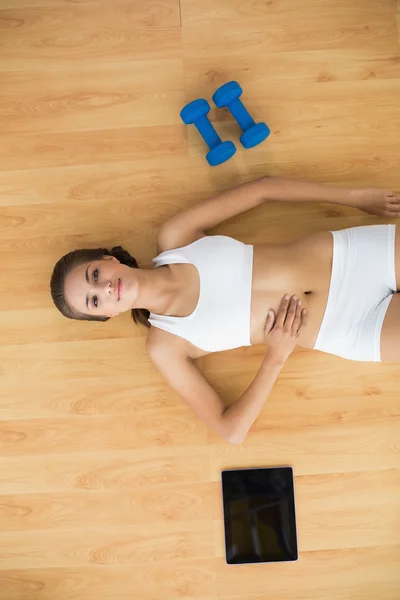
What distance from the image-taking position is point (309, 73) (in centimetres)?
205

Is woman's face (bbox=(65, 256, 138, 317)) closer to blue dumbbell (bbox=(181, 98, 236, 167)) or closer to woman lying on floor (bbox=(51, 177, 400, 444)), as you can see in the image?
woman lying on floor (bbox=(51, 177, 400, 444))

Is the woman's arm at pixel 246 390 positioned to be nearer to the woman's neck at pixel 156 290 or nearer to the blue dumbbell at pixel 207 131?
the woman's neck at pixel 156 290

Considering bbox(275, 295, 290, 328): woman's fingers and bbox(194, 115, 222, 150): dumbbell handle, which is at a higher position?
bbox(194, 115, 222, 150): dumbbell handle

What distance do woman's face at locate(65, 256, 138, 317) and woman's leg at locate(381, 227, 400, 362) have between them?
0.83m

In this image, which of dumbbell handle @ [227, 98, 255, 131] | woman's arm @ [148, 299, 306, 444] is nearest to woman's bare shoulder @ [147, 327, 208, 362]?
woman's arm @ [148, 299, 306, 444]

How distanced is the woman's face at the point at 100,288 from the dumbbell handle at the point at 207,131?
64cm

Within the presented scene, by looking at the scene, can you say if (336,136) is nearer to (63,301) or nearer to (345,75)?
(345,75)

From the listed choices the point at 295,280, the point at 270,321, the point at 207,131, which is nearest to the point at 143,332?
the point at 270,321

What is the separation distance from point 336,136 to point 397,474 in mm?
1316

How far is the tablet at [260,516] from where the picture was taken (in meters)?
1.86

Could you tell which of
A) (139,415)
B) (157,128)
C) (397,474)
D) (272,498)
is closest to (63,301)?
(139,415)

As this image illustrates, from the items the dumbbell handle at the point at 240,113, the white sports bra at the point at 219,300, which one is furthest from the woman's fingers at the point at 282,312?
the dumbbell handle at the point at 240,113

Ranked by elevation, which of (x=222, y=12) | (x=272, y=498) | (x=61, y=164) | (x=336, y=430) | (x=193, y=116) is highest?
(x=222, y=12)

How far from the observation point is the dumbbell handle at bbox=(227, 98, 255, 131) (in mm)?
1935
